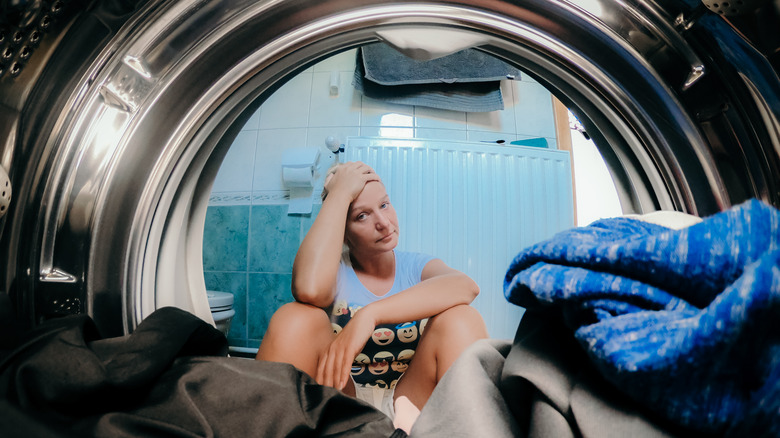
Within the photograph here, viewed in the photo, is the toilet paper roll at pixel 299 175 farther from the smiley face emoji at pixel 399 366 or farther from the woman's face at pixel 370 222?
the smiley face emoji at pixel 399 366

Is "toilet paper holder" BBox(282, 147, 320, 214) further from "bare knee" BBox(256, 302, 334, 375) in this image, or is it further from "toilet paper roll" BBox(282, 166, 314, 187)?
"bare knee" BBox(256, 302, 334, 375)

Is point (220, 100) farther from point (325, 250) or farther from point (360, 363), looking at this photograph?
point (360, 363)

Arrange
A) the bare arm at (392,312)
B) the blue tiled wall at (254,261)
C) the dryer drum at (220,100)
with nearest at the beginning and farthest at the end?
1. the dryer drum at (220,100)
2. the bare arm at (392,312)
3. the blue tiled wall at (254,261)

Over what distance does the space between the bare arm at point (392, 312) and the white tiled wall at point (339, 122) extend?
0.78 metres

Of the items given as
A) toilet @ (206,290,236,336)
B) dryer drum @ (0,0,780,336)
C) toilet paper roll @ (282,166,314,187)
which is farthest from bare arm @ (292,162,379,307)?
toilet @ (206,290,236,336)

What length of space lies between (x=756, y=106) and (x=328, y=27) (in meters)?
0.53

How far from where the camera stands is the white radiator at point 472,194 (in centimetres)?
115

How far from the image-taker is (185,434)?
252 mm

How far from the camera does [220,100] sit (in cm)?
54

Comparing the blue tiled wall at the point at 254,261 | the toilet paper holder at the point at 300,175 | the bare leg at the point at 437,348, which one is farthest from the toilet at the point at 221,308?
the bare leg at the point at 437,348

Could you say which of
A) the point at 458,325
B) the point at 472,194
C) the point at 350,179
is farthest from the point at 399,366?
the point at 472,194

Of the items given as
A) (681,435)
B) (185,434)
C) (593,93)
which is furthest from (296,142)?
(681,435)

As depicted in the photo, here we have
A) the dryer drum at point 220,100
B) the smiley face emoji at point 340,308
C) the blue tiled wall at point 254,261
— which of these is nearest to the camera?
the dryer drum at point 220,100

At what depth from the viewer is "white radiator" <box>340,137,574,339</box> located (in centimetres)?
115
